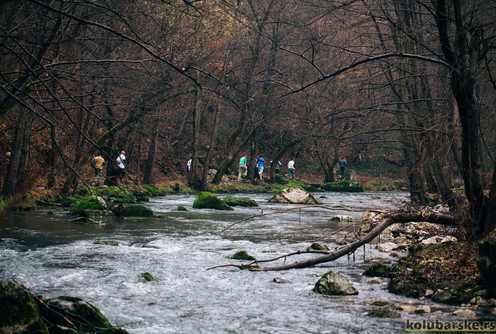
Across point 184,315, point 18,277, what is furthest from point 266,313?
point 18,277

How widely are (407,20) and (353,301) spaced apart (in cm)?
890

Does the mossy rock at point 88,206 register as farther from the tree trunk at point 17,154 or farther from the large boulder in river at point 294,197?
the large boulder in river at point 294,197

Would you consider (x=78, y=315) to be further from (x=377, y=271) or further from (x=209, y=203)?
(x=209, y=203)

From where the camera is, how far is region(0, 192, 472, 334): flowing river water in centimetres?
541

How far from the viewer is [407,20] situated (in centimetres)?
1261

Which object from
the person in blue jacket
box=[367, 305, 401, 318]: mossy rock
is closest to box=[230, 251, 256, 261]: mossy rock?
box=[367, 305, 401, 318]: mossy rock

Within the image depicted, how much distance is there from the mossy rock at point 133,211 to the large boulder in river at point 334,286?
32.2 feet

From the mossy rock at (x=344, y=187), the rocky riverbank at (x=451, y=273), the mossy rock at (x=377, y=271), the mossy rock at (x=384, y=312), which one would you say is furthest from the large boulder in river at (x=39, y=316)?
the mossy rock at (x=344, y=187)

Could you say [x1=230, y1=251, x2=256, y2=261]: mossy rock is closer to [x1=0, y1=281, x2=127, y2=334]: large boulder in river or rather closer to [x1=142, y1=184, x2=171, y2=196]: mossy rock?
[x1=0, y1=281, x2=127, y2=334]: large boulder in river

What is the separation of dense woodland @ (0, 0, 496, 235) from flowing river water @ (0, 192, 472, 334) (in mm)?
1701

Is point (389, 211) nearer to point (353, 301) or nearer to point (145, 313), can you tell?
point (353, 301)

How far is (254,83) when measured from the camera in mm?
7516

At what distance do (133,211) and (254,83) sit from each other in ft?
31.4

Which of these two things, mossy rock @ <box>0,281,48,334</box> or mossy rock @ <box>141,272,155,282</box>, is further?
mossy rock @ <box>141,272,155,282</box>
